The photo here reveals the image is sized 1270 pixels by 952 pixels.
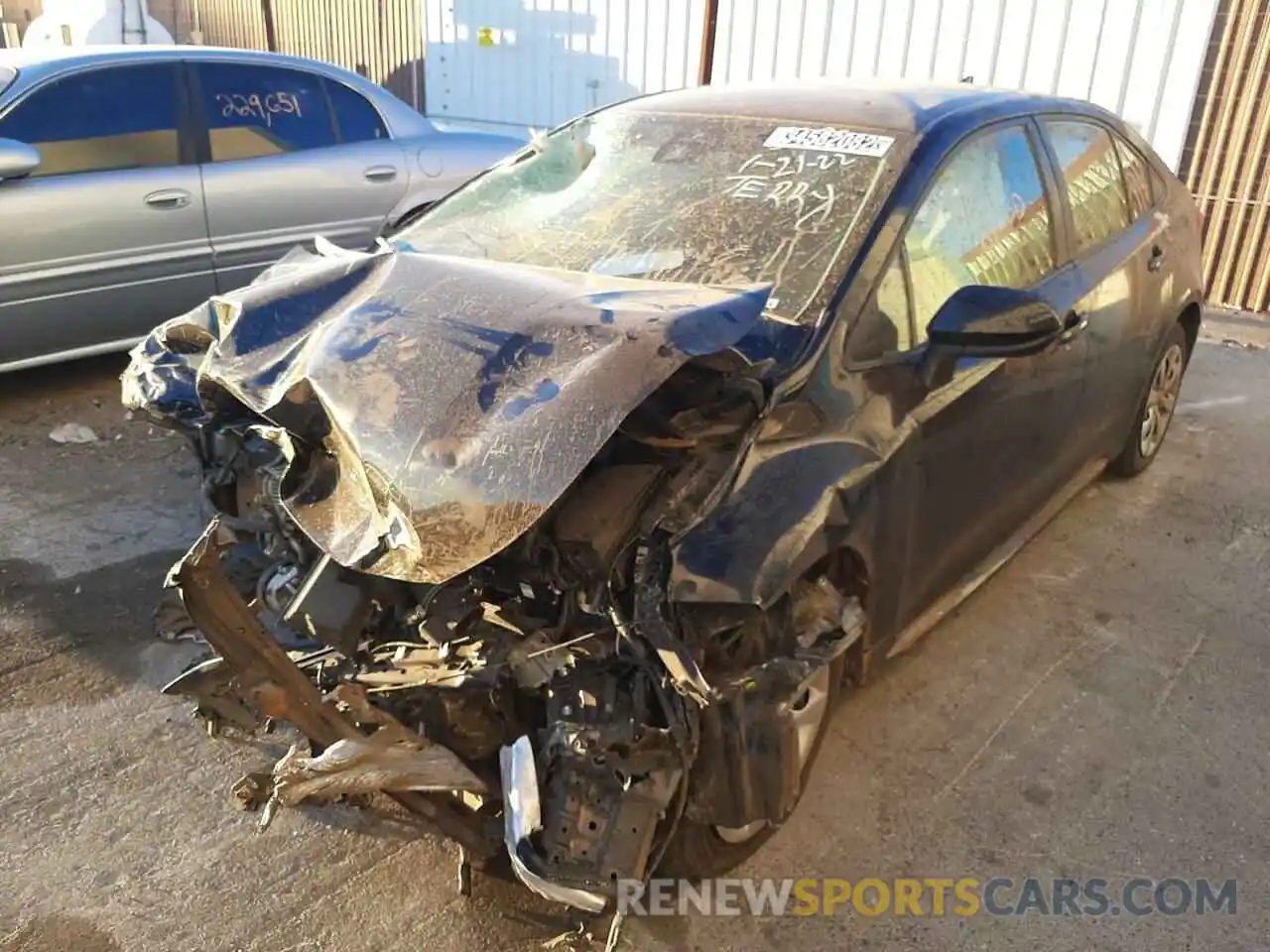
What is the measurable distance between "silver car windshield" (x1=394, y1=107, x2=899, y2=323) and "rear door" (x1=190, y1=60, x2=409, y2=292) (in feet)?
7.68

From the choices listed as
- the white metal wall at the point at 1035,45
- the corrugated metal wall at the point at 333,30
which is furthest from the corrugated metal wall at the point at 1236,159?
the corrugated metal wall at the point at 333,30

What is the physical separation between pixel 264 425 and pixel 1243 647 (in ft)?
10.9

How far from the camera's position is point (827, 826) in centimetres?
278

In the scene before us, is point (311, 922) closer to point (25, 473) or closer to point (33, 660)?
point (33, 660)

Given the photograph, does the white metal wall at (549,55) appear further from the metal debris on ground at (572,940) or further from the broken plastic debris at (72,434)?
the metal debris on ground at (572,940)

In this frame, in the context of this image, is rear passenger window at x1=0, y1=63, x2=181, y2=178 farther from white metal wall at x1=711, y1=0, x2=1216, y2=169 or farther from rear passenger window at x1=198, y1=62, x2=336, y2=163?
white metal wall at x1=711, y1=0, x2=1216, y2=169

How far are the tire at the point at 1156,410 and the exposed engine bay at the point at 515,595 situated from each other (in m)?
2.89

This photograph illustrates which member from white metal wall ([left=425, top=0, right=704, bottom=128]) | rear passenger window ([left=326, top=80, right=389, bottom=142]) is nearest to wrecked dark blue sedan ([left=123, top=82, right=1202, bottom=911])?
rear passenger window ([left=326, top=80, right=389, bottom=142])

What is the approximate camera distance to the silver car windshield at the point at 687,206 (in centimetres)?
278

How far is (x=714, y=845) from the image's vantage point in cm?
249

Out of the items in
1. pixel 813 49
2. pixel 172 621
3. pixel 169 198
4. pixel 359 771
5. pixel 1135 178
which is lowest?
pixel 172 621

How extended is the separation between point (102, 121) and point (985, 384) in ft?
14.5

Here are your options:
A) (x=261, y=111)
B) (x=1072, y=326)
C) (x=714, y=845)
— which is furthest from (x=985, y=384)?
(x=261, y=111)

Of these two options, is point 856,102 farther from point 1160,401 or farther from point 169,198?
point 169,198
